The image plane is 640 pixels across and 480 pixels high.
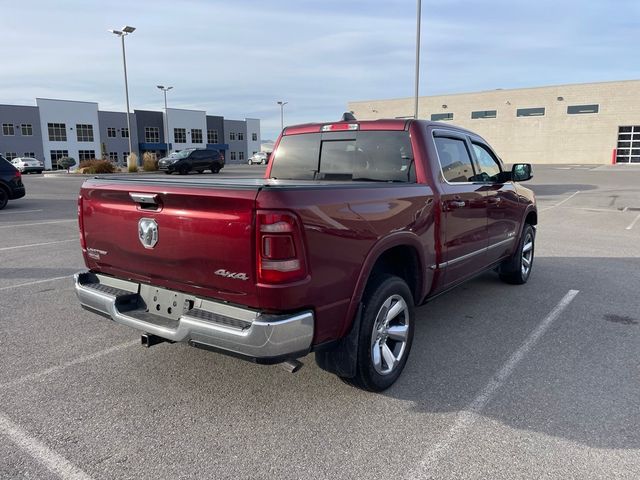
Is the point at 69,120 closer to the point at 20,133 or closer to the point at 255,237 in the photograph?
the point at 20,133

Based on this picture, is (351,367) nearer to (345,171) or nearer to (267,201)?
(267,201)

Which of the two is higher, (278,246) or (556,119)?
(556,119)

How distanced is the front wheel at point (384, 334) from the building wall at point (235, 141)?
80.9 metres

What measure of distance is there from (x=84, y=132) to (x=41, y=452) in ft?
246

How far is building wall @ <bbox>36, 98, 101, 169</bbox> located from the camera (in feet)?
214

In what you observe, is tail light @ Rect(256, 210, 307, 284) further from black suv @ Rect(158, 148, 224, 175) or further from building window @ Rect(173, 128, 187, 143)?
building window @ Rect(173, 128, 187, 143)

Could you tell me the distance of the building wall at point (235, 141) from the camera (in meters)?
83.5

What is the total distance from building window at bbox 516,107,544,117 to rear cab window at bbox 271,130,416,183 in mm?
52783

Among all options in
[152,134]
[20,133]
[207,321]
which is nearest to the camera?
[207,321]

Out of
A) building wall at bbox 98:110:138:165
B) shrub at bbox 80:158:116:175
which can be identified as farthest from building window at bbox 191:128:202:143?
shrub at bbox 80:158:116:175

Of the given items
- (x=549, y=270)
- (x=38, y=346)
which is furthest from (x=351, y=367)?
(x=549, y=270)

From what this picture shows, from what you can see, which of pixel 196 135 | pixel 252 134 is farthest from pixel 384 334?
pixel 252 134

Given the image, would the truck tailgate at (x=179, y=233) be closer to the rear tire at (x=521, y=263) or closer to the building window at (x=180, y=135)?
the rear tire at (x=521, y=263)

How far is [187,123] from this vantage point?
7638 cm
